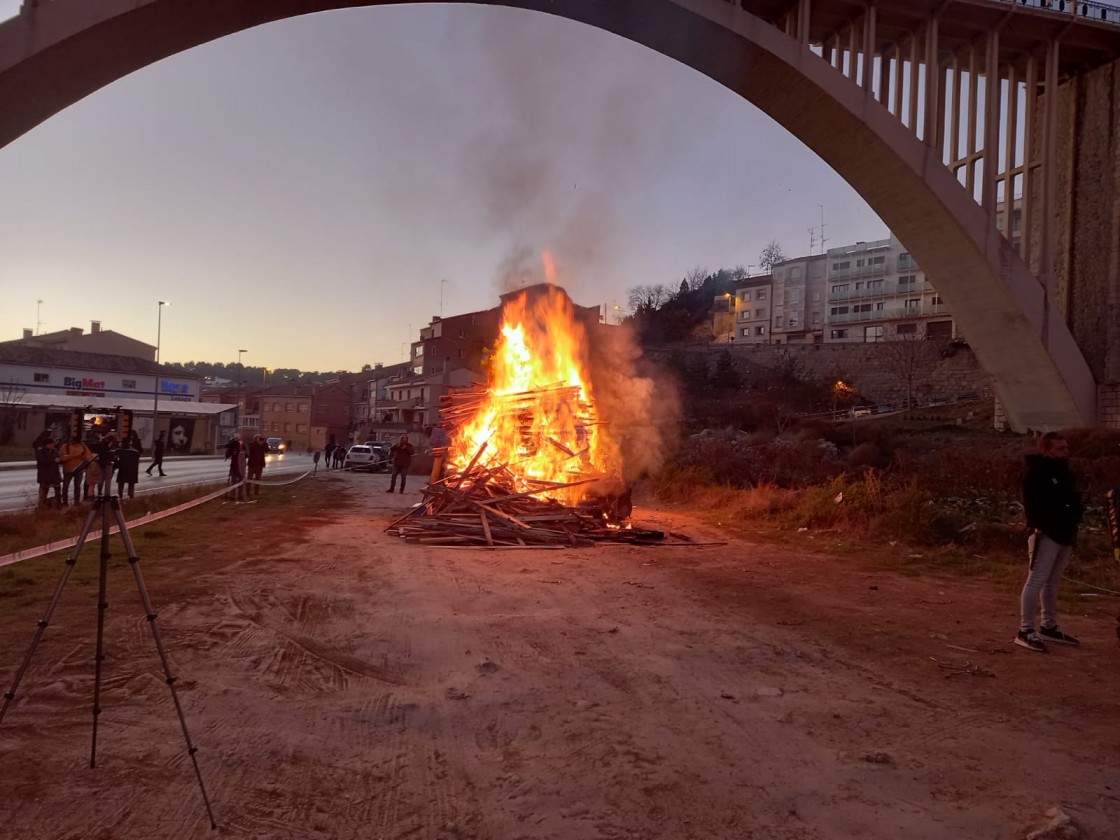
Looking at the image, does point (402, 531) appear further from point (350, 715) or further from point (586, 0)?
point (586, 0)

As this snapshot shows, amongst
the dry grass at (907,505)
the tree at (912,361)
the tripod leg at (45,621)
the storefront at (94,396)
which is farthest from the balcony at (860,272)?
the tripod leg at (45,621)

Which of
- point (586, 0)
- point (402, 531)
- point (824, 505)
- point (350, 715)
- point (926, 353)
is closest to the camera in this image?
point (350, 715)

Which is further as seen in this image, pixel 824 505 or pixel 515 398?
pixel 515 398

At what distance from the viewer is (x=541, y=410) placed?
13750 mm

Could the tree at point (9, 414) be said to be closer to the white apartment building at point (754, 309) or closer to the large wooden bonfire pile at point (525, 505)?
the large wooden bonfire pile at point (525, 505)

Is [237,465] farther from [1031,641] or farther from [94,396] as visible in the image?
[94,396]

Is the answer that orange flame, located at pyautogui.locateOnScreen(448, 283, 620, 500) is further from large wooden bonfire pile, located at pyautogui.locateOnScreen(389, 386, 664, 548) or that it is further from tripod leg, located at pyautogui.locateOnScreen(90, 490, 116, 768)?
tripod leg, located at pyautogui.locateOnScreen(90, 490, 116, 768)

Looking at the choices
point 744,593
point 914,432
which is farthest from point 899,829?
point 914,432

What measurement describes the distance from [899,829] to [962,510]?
10404mm

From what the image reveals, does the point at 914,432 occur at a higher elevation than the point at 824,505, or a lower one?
higher

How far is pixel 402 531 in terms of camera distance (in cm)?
1153

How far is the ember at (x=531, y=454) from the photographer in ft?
37.3

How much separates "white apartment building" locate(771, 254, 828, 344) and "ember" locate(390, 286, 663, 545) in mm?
62315

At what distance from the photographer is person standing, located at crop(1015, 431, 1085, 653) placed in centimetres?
560
